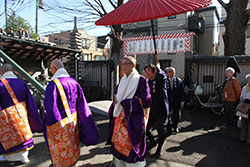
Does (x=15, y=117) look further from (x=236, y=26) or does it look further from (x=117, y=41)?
(x=236, y=26)

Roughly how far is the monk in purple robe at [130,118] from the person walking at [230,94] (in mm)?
3386

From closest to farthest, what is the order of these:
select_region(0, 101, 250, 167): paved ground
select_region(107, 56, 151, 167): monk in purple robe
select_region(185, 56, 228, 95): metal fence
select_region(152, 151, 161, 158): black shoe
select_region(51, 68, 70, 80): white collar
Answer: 1. select_region(51, 68, 70, 80): white collar
2. select_region(107, 56, 151, 167): monk in purple robe
3. select_region(0, 101, 250, 167): paved ground
4. select_region(152, 151, 161, 158): black shoe
5. select_region(185, 56, 228, 95): metal fence

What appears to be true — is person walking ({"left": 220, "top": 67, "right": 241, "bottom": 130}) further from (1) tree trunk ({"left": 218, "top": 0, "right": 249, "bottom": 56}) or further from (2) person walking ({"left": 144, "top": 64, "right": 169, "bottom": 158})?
(1) tree trunk ({"left": 218, "top": 0, "right": 249, "bottom": 56})

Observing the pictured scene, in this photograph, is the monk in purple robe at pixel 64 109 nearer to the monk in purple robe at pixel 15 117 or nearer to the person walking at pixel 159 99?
the monk in purple robe at pixel 15 117

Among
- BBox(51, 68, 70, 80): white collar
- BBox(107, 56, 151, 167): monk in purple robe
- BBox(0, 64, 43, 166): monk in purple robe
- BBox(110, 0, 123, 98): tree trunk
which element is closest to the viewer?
BBox(51, 68, 70, 80): white collar

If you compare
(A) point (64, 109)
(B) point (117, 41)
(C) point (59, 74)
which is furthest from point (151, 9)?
(B) point (117, 41)

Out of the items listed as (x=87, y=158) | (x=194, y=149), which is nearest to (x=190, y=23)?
(x=194, y=149)

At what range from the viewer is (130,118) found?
255cm

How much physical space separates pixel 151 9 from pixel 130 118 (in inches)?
62.4

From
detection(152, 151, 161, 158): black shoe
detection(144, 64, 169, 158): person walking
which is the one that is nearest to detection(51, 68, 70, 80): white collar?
detection(144, 64, 169, 158): person walking

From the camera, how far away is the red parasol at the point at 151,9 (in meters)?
1.99

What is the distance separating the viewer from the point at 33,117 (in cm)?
311

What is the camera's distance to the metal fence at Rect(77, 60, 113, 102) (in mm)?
9797

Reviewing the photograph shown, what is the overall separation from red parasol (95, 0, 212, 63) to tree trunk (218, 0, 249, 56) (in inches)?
300
